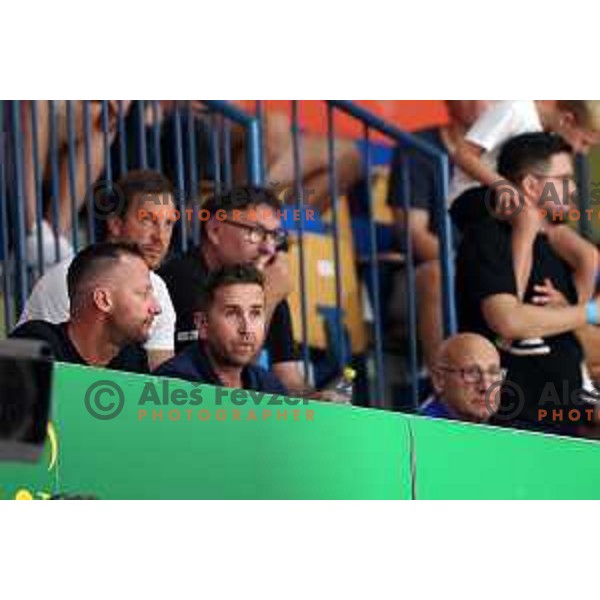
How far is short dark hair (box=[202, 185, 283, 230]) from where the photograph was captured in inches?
270

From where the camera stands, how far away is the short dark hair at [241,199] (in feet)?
22.5

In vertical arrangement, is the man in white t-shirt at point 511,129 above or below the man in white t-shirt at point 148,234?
above

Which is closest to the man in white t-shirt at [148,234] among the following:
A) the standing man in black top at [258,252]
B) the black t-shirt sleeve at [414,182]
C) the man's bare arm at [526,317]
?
the standing man in black top at [258,252]

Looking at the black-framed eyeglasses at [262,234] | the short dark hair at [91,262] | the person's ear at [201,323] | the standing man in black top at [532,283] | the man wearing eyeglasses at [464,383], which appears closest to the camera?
the short dark hair at [91,262]

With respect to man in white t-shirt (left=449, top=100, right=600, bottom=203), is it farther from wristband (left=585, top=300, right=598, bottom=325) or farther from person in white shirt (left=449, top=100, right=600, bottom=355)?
wristband (left=585, top=300, right=598, bottom=325)

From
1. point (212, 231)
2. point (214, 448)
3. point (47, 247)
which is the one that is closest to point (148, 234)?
point (212, 231)

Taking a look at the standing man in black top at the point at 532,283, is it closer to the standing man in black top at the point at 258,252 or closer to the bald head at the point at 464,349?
the bald head at the point at 464,349

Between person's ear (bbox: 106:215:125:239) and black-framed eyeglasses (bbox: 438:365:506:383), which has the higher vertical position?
person's ear (bbox: 106:215:125:239)

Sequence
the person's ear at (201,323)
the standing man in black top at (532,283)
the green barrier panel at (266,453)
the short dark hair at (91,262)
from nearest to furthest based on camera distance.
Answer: the green barrier panel at (266,453) → the short dark hair at (91,262) → the person's ear at (201,323) → the standing man in black top at (532,283)

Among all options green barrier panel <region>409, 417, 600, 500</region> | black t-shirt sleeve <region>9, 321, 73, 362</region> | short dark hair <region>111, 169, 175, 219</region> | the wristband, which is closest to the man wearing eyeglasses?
green barrier panel <region>409, 417, 600, 500</region>

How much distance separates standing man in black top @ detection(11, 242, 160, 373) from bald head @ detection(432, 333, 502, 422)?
1012 mm

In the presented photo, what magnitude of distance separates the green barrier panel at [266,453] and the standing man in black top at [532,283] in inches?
10.5

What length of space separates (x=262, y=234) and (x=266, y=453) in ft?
2.41
